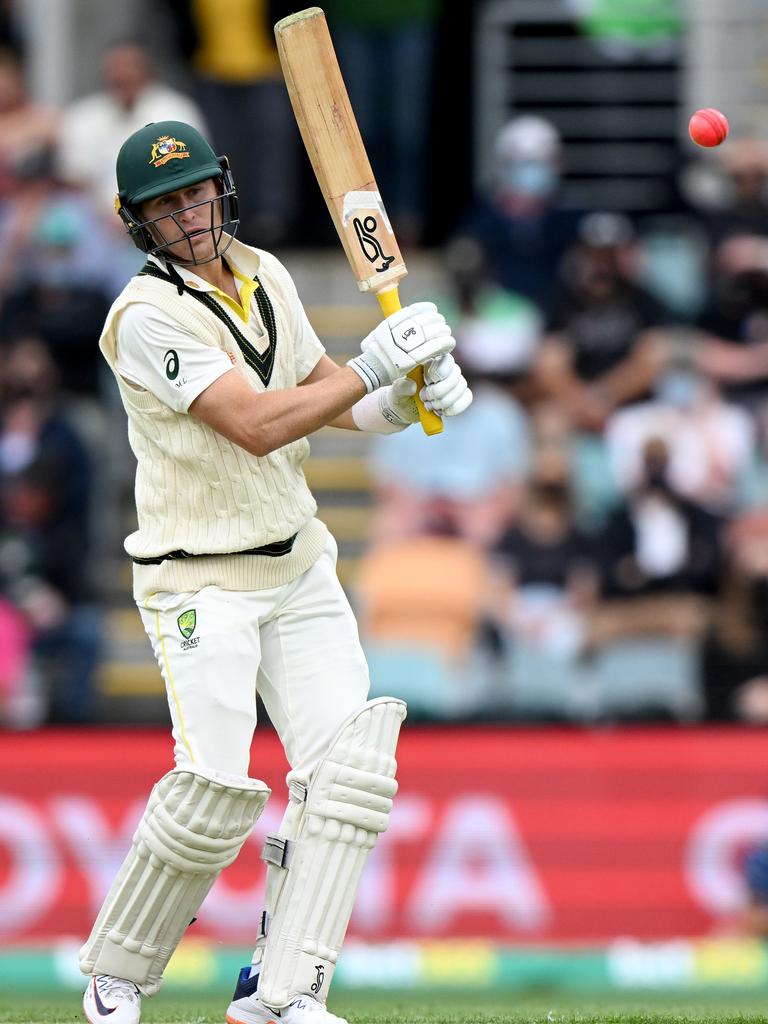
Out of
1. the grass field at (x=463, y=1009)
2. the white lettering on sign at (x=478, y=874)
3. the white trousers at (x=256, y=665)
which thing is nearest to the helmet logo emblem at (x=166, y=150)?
the white trousers at (x=256, y=665)

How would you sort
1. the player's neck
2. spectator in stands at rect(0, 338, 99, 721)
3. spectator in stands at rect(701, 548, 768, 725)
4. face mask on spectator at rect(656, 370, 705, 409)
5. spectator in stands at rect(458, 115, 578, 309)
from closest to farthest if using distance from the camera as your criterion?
the player's neck, spectator in stands at rect(701, 548, 768, 725), spectator in stands at rect(0, 338, 99, 721), face mask on spectator at rect(656, 370, 705, 409), spectator in stands at rect(458, 115, 578, 309)

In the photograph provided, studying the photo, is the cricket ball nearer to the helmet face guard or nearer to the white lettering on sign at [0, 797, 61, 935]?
the helmet face guard

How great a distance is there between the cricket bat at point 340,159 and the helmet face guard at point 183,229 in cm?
20

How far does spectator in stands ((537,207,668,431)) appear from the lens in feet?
25.6

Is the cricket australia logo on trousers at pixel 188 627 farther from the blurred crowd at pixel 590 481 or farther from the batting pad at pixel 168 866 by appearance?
the blurred crowd at pixel 590 481

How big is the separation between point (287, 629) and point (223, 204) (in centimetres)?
90

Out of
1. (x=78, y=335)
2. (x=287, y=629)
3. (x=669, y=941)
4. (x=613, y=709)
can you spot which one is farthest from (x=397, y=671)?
(x=287, y=629)

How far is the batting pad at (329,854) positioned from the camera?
389 centimetres

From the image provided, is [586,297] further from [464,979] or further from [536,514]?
[464,979]

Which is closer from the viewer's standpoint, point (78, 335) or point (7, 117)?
point (78, 335)

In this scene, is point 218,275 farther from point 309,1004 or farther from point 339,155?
point 309,1004

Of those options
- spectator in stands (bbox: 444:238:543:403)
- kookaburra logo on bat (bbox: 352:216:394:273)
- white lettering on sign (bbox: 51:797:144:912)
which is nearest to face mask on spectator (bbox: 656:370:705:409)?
spectator in stands (bbox: 444:238:543:403)

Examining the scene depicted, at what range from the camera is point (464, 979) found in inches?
239

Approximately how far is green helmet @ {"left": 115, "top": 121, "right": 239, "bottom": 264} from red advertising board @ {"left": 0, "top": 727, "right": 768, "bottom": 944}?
10.6 feet
